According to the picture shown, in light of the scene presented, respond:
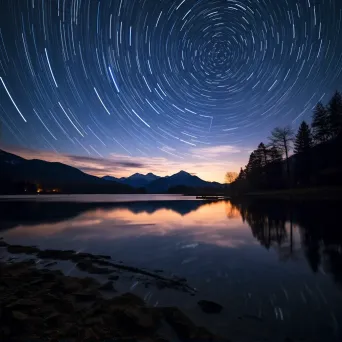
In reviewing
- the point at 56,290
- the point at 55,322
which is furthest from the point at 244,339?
the point at 56,290

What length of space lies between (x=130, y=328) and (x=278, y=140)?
68.3 m

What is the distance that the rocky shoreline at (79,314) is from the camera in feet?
15.8

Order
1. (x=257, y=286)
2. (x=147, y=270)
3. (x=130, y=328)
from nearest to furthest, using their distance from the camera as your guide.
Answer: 1. (x=130, y=328)
2. (x=257, y=286)
3. (x=147, y=270)

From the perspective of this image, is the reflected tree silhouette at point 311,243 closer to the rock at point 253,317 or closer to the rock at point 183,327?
the rock at point 253,317

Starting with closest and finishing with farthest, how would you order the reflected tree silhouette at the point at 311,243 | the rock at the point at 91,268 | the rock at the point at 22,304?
1. the rock at the point at 22,304
2. the rock at the point at 91,268
3. the reflected tree silhouette at the point at 311,243

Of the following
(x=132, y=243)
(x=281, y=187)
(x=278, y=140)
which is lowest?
(x=132, y=243)

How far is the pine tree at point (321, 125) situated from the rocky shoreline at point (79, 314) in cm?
6074

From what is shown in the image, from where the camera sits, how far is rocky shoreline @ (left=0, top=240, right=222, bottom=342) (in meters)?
4.81

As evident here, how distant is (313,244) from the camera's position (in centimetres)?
1302

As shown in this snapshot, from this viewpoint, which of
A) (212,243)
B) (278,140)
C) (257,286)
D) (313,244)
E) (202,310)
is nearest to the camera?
(202,310)

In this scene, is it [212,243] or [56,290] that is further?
[212,243]

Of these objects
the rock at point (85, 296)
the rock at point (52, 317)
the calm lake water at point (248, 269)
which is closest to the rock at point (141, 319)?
the calm lake water at point (248, 269)

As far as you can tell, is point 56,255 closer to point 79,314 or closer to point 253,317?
point 79,314

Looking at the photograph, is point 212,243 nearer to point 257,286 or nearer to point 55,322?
point 257,286
